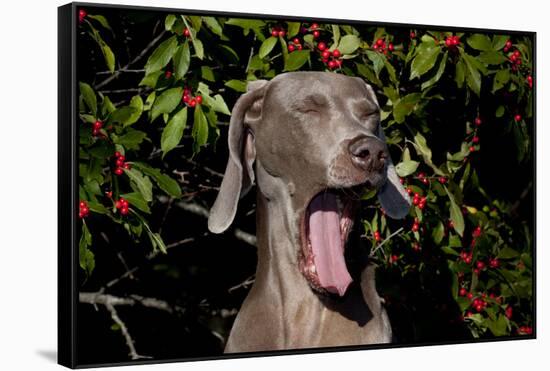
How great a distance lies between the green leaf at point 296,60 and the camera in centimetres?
571

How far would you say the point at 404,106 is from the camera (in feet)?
19.9

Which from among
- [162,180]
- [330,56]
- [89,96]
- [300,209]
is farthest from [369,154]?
[89,96]

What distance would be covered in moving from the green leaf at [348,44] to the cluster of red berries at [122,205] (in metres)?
1.20

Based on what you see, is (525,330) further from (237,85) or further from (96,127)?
(96,127)

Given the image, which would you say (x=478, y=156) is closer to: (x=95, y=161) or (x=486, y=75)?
(x=486, y=75)

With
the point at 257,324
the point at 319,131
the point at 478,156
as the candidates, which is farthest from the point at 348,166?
the point at 478,156

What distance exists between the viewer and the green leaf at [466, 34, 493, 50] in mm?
6289

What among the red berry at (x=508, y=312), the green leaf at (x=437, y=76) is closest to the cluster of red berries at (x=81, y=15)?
the green leaf at (x=437, y=76)

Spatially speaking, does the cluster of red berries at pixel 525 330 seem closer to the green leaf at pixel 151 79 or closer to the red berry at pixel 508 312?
the red berry at pixel 508 312

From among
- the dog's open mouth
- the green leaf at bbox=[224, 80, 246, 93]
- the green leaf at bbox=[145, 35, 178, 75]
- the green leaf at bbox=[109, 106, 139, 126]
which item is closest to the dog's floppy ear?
the dog's open mouth

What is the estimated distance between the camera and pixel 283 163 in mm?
5500

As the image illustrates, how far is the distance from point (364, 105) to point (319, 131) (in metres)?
0.24

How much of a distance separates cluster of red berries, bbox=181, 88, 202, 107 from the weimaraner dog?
0.16 m

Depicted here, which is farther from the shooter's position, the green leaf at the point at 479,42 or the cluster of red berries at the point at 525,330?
the cluster of red berries at the point at 525,330
